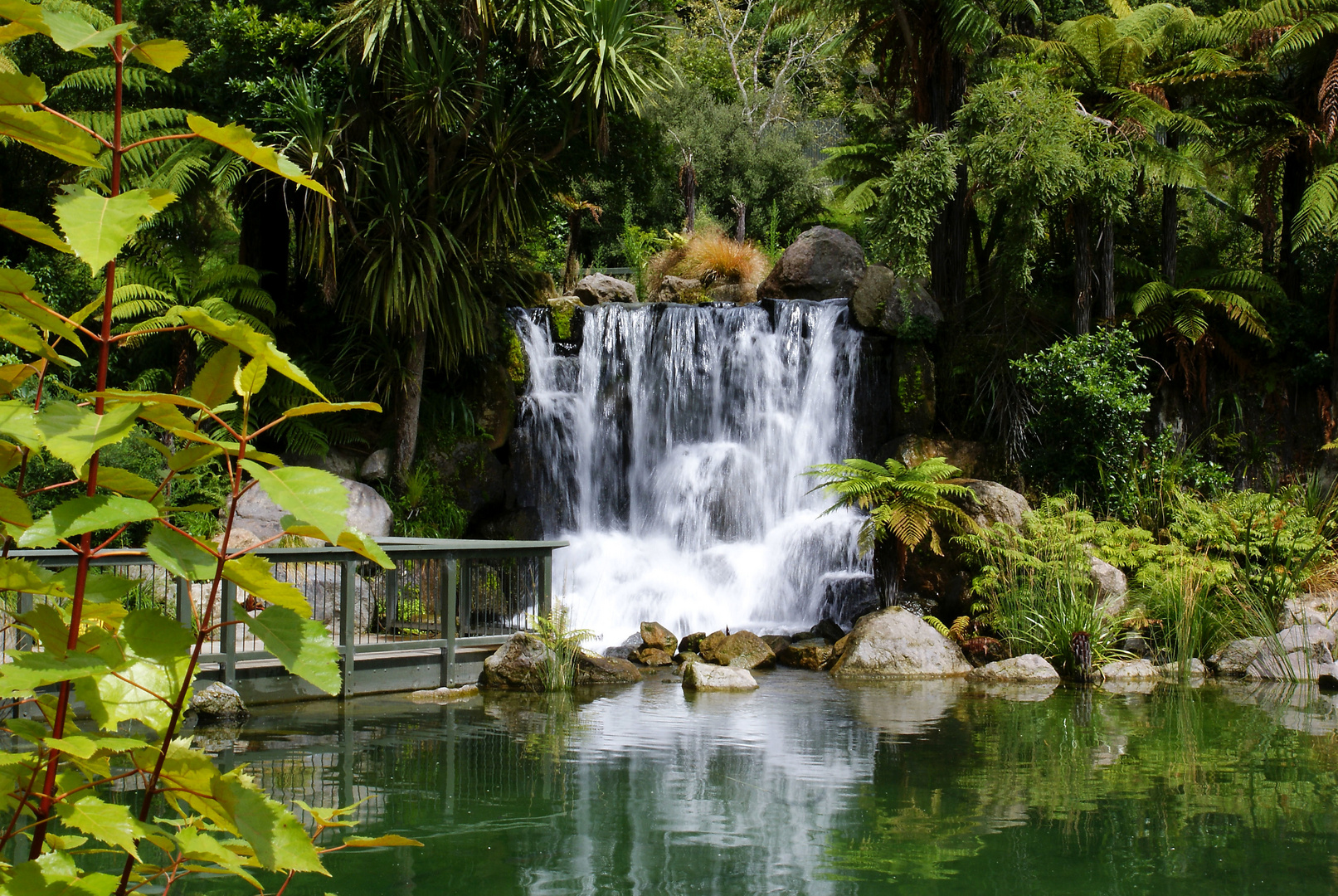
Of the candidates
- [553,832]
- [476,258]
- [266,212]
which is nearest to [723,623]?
[476,258]

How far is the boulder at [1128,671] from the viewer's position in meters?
10.1

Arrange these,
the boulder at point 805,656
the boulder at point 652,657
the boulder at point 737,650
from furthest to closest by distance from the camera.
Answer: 1. the boulder at point 652,657
2. the boulder at point 805,656
3. the boulder at point 737,650

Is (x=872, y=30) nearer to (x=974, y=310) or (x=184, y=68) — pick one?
(x=974, y=310)

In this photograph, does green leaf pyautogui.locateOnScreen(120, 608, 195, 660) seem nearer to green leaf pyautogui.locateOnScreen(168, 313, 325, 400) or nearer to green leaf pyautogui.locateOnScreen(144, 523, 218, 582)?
green leaf pyautogui.locateOnScreen(144, 523, 218, 582)

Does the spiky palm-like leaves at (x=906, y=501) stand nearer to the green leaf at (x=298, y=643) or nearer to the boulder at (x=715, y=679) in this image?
the boulder at (x=715, y=679)

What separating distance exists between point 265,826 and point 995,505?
38.7 ft

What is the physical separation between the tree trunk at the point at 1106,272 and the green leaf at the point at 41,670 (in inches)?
564

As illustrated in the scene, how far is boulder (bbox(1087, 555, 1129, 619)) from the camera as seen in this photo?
36.1ft

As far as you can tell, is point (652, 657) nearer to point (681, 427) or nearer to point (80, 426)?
point (681, 427)

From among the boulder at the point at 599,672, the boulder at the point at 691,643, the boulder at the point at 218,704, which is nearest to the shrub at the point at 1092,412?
the boulder at the point at 691,643

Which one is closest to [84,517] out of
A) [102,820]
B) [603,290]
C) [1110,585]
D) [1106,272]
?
[102,820]

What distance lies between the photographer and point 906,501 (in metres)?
12.1

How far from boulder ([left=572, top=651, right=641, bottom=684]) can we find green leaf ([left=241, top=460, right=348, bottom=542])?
29.0 ft

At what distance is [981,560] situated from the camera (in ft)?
38.6
